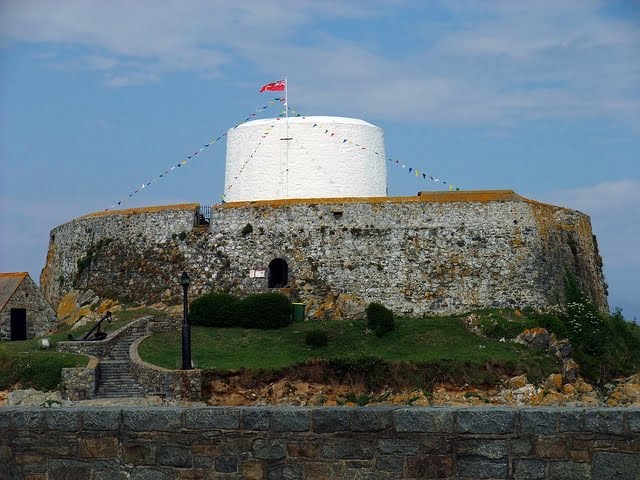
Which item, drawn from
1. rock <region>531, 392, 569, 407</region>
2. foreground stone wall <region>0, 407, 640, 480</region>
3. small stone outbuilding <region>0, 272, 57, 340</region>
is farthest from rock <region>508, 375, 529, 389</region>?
foreground stone wall <region>0, 407, 640, 480</region>

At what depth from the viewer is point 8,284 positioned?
40.3 meters

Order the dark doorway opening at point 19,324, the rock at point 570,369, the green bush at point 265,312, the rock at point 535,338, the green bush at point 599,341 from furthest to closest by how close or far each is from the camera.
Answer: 1. the dark doorway opening at point 19,324
2. the green bush at point 265,312
3. the rock at point 535,338
4. the green bush at point 599,341
5. the rock at point 570,369

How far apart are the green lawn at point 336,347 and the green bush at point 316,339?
0.17m

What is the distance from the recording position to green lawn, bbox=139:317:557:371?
32.2 metres

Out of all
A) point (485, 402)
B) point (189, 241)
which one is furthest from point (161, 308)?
point (485, 402)

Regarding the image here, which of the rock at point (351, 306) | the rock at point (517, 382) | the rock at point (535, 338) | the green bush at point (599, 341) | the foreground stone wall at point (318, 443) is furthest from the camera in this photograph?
the rock at point (351, 306)

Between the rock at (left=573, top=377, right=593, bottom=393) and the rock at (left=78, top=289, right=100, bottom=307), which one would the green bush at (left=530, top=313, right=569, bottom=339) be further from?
the rock at (left=78, top=289, right=100, bottom=307)

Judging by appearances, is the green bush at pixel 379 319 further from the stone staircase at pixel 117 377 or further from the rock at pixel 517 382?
the stone staircase at pixel 117 377

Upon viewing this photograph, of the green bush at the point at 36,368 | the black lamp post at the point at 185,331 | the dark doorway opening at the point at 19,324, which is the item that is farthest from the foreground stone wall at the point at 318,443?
the dark doorway opening at the point at 19,324

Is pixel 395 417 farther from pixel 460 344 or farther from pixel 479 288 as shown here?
pixel 479 288

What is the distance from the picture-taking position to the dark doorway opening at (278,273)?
38.2m

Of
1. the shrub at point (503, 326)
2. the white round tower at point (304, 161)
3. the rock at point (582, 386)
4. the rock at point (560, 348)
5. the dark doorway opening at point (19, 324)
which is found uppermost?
the white round tower at point (304, 161)

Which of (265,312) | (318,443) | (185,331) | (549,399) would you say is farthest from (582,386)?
(318,443)

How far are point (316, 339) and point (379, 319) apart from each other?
2466 mm
